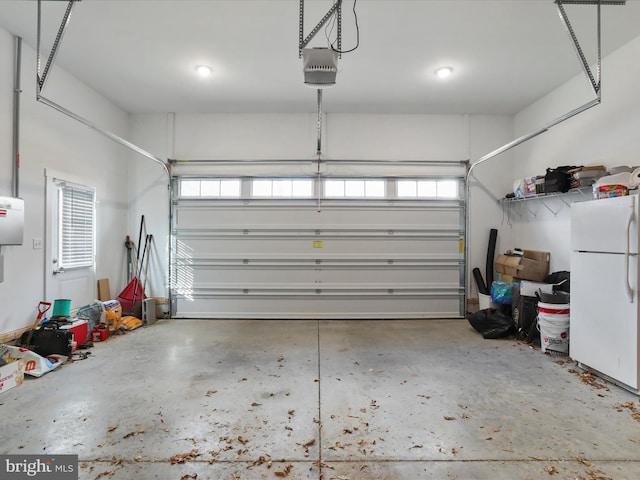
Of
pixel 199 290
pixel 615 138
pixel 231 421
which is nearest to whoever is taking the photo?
pixel 231 421

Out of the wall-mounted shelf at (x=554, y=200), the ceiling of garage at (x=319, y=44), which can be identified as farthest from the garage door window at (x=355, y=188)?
the wall-mounted shelf at (x=554, y=200)

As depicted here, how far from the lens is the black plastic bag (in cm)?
409

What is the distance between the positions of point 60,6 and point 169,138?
7.72ft

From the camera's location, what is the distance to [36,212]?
354cm

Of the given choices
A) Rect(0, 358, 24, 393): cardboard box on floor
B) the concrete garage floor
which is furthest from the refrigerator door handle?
Rect(0, 358, 24, 393): cardboard box on floor

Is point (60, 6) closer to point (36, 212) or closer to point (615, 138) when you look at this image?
point (36, 212)

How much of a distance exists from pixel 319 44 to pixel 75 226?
12.6 feet

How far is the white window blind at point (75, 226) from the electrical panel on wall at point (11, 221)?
0.72m

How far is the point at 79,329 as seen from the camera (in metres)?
3.63

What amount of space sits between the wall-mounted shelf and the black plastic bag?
5.26 feet

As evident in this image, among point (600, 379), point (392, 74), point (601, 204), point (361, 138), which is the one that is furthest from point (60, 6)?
point (600, 379)

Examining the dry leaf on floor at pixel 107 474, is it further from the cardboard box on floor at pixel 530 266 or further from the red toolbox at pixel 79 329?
the cardboard box on floor at pixel 530 266

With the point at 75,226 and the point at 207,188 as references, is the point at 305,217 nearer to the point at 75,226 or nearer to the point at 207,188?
the point at 207,188

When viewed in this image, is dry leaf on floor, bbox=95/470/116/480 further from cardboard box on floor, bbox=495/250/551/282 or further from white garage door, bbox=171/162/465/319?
cardboard box on floor, bbox=495/250/551/282
